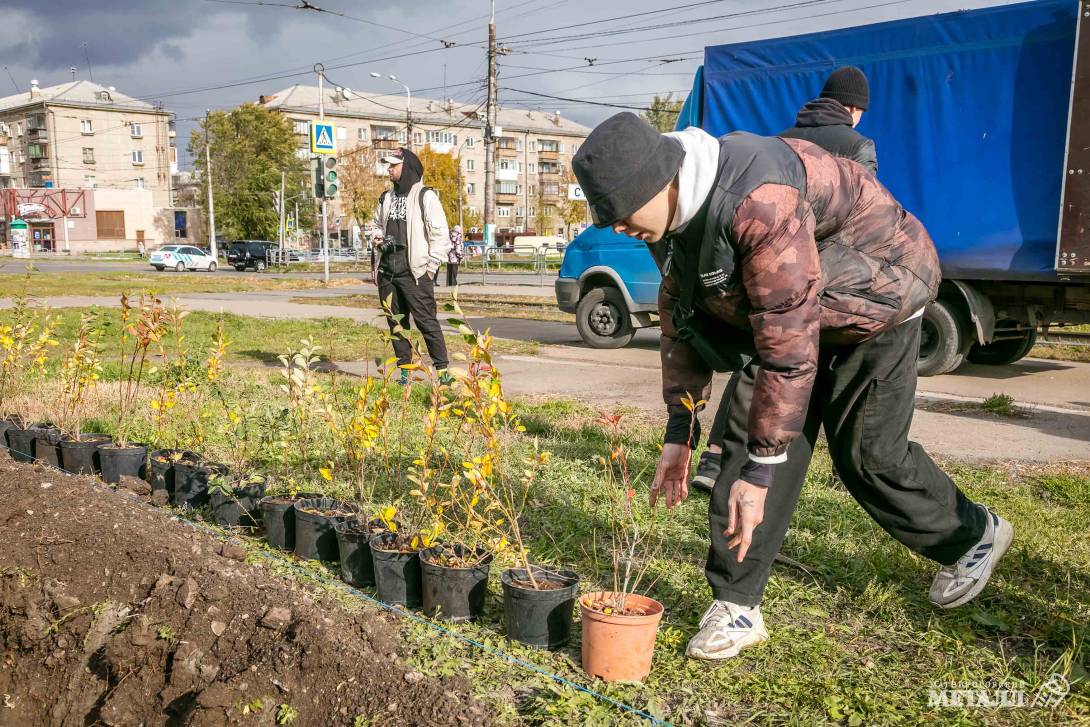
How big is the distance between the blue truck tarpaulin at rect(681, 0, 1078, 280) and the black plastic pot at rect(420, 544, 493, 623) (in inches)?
271

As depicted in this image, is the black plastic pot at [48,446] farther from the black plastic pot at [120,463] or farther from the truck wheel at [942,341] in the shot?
the truck wheel at [942,341]

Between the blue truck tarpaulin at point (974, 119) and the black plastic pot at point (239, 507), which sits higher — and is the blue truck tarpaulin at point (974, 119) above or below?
above

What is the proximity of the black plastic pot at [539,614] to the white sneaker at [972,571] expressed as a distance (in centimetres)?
128

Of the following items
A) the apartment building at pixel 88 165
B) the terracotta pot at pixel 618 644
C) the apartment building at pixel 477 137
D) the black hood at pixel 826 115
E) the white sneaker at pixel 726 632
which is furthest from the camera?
the apartment building at pixel 477 137

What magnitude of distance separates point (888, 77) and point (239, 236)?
6799 centimetres

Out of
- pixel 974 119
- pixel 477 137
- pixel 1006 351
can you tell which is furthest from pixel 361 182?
pixel 974 119

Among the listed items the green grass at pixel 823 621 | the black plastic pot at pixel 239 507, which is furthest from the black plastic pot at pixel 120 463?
the black plastic pot at pixel 239 507

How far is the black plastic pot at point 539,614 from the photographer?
281 centimetres

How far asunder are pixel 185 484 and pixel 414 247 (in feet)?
11.0

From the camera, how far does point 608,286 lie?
11.4 m

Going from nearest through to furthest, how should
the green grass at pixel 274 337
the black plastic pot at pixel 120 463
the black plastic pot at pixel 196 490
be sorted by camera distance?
the black plastic pot at pixel 196 490
the black plastic pot at pixel 120 463
the green grass at pixel 274 337

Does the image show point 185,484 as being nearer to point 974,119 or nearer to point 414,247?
point 414,247

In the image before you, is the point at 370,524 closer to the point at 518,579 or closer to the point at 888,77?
the point at 518,579

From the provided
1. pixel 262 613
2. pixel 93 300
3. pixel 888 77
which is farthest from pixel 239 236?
pixel 262 613
